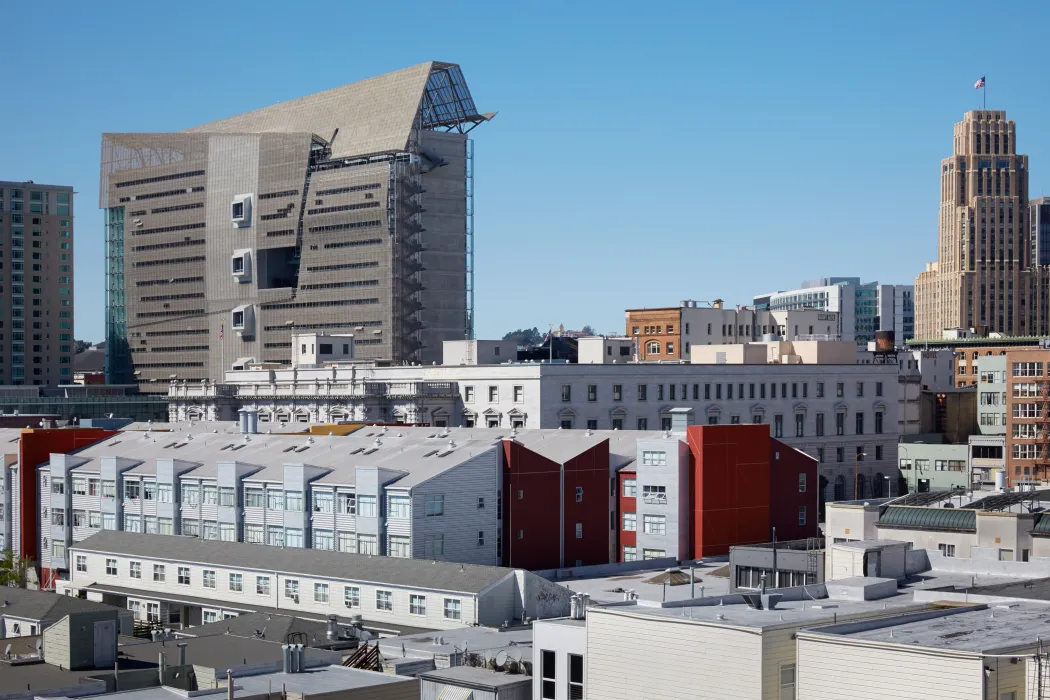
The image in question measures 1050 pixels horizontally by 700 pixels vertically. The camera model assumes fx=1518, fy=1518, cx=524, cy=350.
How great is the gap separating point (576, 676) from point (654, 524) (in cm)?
5646

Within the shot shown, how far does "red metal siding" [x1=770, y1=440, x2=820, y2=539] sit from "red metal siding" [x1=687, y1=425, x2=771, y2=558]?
1.55m

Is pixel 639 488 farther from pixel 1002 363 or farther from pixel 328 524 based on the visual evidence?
pixel 1002 363

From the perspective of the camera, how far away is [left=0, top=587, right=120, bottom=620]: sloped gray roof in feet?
231

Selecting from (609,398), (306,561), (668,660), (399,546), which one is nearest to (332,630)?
(306,561)

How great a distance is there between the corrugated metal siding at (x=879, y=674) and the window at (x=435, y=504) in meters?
51.7

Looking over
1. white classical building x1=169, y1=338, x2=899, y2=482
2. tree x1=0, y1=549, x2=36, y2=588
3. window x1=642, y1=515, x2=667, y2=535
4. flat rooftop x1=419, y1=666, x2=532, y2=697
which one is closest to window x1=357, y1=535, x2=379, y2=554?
window x1=642, y1=515, x2=667, y2=535

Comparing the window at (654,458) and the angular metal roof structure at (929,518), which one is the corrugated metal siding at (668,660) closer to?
the angular metal roof structure at (929,518)

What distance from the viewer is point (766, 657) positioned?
1683 inches

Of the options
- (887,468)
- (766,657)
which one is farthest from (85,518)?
(887,468)

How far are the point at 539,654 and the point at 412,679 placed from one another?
184 inches

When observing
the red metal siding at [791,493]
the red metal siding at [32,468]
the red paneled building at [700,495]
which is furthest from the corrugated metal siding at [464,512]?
the red metal siding at [32,468]

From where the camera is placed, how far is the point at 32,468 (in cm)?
12025

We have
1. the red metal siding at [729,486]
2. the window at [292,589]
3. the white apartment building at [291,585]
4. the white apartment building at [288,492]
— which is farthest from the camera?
the red metal siding at [729,486]

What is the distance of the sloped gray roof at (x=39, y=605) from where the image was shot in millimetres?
70281
